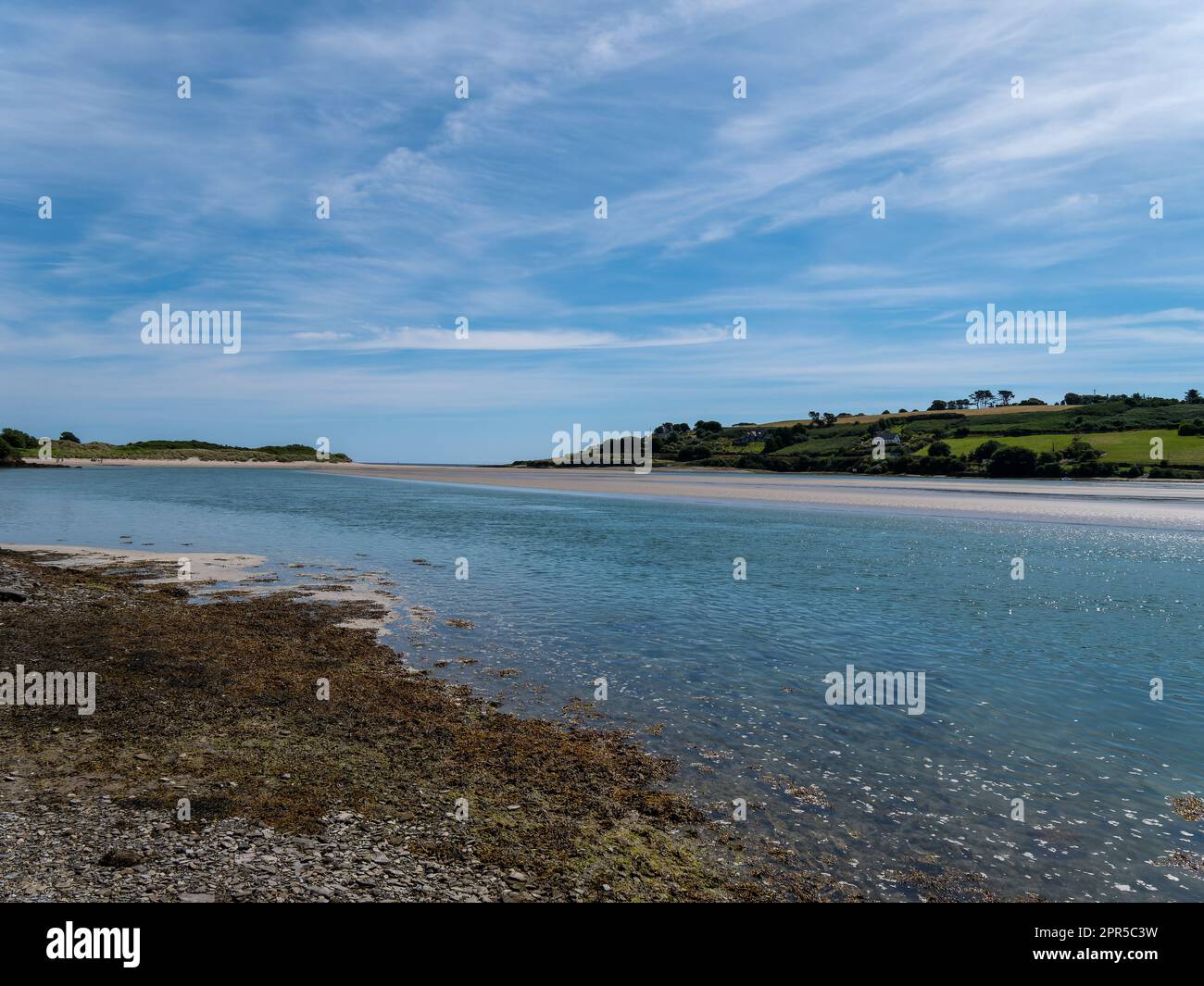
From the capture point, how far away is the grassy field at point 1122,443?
10869 centimetres

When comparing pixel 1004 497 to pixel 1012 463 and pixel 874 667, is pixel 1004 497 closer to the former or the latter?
pixel 1012 463

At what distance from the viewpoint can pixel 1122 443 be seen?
12419 centimetres

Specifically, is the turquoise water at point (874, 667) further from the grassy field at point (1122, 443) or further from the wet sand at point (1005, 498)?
the grassy field at point (1122, 443)

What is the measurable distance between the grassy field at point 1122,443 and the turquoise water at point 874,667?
86.9 m

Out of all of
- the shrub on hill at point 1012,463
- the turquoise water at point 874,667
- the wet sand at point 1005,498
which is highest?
the shrub on hill at point 1012,463

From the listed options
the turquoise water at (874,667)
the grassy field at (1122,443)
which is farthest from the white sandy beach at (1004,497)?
the grassy field at (1122,443)

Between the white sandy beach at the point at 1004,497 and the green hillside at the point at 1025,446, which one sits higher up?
the green hillside at the point at 1025,446

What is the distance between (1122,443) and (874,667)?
14282 centimetres

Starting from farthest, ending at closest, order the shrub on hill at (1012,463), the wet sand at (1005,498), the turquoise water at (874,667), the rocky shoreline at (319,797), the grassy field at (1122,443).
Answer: the shrub on hill at (1012,463) → the grassy field at (1122,443) → the wet sand at (1005,498) → the turquoise water at (874,667) → the rocky shoreline at (319,797)

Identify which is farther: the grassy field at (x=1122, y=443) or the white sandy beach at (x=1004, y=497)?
the grassy field at (x=1122, y=443)

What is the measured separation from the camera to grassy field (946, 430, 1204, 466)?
10869 cm

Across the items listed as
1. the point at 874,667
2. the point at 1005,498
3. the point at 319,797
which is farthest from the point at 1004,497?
the point at 319,797

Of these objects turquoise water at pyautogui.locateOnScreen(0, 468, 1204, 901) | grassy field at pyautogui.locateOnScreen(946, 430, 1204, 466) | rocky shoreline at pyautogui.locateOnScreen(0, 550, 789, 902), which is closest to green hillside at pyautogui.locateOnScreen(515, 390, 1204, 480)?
grassy field at pyautogui.locateOnScreen(946, 430, 1204, 466)

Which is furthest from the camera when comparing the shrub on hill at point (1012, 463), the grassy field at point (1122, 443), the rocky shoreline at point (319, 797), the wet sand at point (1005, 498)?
the shrub on hill at point (1012, 463)
